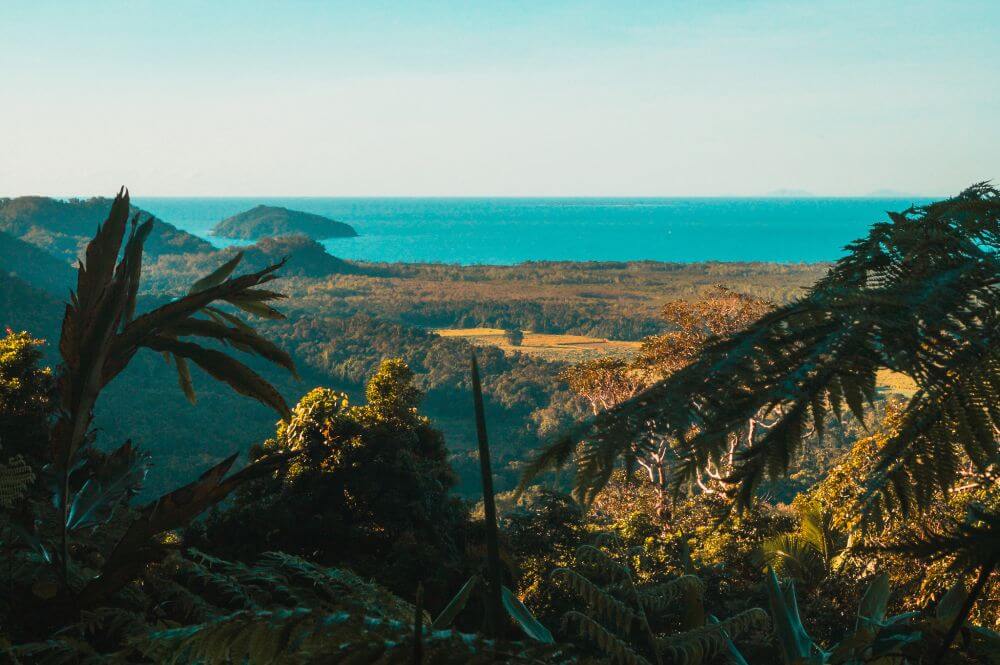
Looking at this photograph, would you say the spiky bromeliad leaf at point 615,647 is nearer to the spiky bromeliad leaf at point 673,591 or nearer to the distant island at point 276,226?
the spiky bromeliad leaf at point 673,591

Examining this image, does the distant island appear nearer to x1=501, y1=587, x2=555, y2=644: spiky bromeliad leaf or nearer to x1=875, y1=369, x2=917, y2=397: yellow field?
x1=501, y1=587, x2=555, y2=644: spiky bromeliad leaf

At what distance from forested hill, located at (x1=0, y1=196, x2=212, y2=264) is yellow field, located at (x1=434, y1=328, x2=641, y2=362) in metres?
60.9

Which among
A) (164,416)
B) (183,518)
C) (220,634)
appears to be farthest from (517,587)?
(164,416)

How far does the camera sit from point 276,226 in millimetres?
158125

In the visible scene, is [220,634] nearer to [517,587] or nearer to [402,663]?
[402,663]

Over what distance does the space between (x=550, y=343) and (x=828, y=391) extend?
69998mm

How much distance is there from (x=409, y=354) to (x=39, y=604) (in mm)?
56303

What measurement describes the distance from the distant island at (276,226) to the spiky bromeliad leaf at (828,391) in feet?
527

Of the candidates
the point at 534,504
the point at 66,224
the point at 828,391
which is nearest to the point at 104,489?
the point at 828,391

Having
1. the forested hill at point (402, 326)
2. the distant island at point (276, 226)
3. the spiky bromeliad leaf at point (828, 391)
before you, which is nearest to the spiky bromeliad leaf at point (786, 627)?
the spiky bromeliad leaf at point (828, 391)

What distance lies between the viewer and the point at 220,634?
1741 mm

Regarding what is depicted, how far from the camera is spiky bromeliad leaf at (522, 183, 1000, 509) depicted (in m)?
Answer: 1.54

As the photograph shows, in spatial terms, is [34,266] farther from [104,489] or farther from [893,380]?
[893,380]

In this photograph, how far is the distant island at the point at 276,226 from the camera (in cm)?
15912
